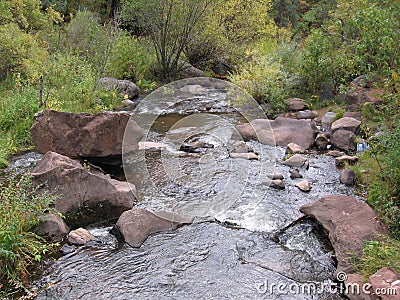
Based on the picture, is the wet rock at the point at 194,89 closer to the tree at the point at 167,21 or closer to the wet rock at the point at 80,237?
the tree at the point at 167,21

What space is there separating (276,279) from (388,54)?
193 inches

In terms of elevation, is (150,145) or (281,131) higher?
(281,131)

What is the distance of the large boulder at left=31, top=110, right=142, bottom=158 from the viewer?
8.27 m

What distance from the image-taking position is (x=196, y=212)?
6789mm

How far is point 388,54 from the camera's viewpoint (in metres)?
7.25

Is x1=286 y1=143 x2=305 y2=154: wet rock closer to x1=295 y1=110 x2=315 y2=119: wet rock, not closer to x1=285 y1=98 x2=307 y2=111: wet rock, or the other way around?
x1=295 y1=110 x2=315 y2=119: wet rock

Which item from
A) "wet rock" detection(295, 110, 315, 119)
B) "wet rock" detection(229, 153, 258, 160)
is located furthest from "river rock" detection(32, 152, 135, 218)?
"wet rock" detection(295, 110, 315, 119)

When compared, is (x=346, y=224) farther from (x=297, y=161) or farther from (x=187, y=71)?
(x=187, y=71)

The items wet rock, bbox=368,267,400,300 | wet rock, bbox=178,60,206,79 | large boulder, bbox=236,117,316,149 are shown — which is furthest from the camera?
wet rock, bbox=178,60,206,79

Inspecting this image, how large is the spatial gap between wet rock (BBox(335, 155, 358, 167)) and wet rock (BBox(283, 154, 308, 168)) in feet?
2.37

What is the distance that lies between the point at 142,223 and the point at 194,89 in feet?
37.1

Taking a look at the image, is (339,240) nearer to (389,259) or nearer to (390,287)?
(389,259)

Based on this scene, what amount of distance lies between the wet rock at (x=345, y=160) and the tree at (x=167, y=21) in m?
10.2

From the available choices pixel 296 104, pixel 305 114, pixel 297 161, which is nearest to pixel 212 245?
pixel 297 161
